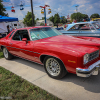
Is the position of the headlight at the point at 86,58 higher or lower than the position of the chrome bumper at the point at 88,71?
higher

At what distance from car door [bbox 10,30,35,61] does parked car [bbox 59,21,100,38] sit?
3820mm

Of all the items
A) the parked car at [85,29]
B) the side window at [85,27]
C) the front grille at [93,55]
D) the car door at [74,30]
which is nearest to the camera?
the front grille at [93,55]

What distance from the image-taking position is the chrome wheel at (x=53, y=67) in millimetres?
2924

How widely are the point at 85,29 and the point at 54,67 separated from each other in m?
4.57

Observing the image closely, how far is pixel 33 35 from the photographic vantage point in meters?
3.68

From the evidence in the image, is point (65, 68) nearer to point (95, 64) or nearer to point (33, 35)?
point (95, 64)

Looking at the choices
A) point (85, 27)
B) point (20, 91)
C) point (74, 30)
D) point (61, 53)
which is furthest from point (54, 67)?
point (85, 27)

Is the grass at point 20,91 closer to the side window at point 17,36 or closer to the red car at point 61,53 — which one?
the red car at point 61,53

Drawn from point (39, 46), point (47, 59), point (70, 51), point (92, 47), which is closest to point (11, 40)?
point (39, 46)

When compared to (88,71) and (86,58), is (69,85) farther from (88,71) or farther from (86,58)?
(86,58)

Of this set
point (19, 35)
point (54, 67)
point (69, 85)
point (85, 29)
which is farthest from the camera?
point (85, 29)

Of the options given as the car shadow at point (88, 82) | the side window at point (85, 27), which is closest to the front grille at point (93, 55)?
the car shadow at point (88, 82)

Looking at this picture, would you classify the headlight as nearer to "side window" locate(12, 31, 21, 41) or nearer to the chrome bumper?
the chrome bumper

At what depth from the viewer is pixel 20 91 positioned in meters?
2.63
